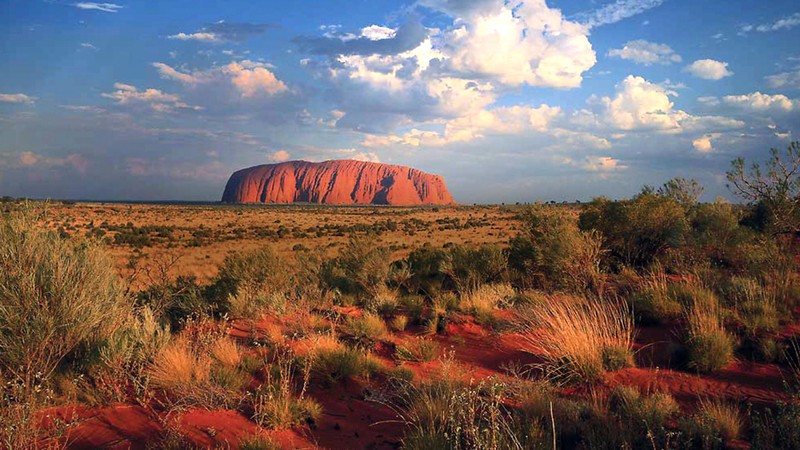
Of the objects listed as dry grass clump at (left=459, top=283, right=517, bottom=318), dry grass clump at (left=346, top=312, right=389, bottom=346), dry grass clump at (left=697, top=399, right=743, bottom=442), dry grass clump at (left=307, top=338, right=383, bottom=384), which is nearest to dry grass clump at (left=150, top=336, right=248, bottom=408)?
dry grass clump at (left=307, top=338, right=383, bottom=384)

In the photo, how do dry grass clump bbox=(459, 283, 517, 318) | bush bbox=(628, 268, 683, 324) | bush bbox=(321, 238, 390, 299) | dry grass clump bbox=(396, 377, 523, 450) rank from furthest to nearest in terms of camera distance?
bush bbox=(321, 238, 390, 299) → dry grass clump bbox=(459, 283, 517, 318) → bush bbox=(628, 268, 683, 324) → dry grass clump bbox=(396, 377, 523, 450)

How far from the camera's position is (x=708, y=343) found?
5398mm

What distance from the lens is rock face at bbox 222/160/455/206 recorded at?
552 feet

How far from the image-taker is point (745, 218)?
19.1 m

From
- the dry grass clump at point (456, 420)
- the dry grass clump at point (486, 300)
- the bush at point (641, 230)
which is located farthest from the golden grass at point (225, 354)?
the bush at point (641, 230)

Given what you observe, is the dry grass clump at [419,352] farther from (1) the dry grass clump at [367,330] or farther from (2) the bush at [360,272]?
(2) the bush at [360,272]

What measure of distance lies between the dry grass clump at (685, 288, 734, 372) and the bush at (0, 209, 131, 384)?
7.16 meters

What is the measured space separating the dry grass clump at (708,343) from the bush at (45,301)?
7157 mm

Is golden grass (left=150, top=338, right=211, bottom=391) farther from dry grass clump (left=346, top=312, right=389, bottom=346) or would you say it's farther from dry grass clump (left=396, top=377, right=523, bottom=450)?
dry grass clump (left=346, top=312, right=389, bottom=346)

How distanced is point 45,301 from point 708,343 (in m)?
7.62

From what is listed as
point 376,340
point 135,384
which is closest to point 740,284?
point 376,340

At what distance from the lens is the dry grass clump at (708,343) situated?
5.24m

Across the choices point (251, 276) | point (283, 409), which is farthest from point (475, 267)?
point (283, 409)

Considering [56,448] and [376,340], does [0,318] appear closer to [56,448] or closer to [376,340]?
[56,448]
